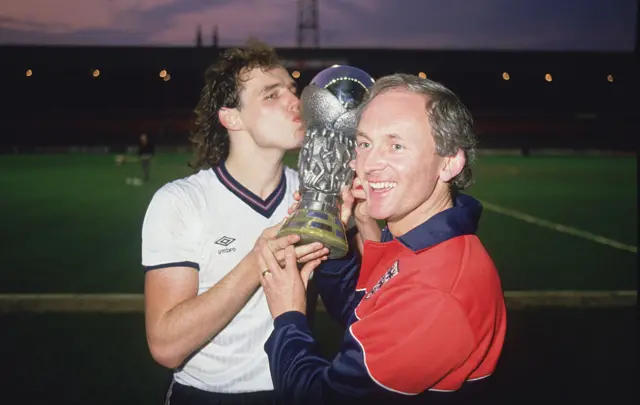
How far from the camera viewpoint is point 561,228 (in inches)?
481

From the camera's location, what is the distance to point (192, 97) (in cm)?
4597

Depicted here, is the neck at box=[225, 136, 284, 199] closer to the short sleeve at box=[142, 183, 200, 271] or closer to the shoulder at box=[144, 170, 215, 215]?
the shoulder at box=[144, 170, 215, 215]

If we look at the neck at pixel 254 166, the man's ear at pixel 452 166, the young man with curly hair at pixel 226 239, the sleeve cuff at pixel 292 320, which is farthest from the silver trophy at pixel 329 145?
the neck at pixel 254 166

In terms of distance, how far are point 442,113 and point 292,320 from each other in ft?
2.67

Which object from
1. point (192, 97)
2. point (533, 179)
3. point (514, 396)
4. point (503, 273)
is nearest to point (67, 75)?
point (192, 97)

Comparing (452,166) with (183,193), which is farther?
(183,193)

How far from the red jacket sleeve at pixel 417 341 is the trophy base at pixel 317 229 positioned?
0.35 meters

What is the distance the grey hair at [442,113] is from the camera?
6.45 ft

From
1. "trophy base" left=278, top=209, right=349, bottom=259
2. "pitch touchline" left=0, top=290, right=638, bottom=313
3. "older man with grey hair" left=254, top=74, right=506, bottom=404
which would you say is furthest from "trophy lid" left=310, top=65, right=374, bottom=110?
"pitch touchline" left=0, top=290, right=638, bottom=313

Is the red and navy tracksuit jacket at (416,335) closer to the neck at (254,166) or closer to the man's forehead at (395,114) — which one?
the man's forehead at (395,114)

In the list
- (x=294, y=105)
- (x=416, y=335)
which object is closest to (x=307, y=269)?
(x=416, y=335)

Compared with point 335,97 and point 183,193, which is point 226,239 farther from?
point 335,97

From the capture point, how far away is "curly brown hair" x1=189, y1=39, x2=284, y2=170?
9.41 feet

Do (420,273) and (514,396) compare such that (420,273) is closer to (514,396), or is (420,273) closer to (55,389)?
(514,396)
